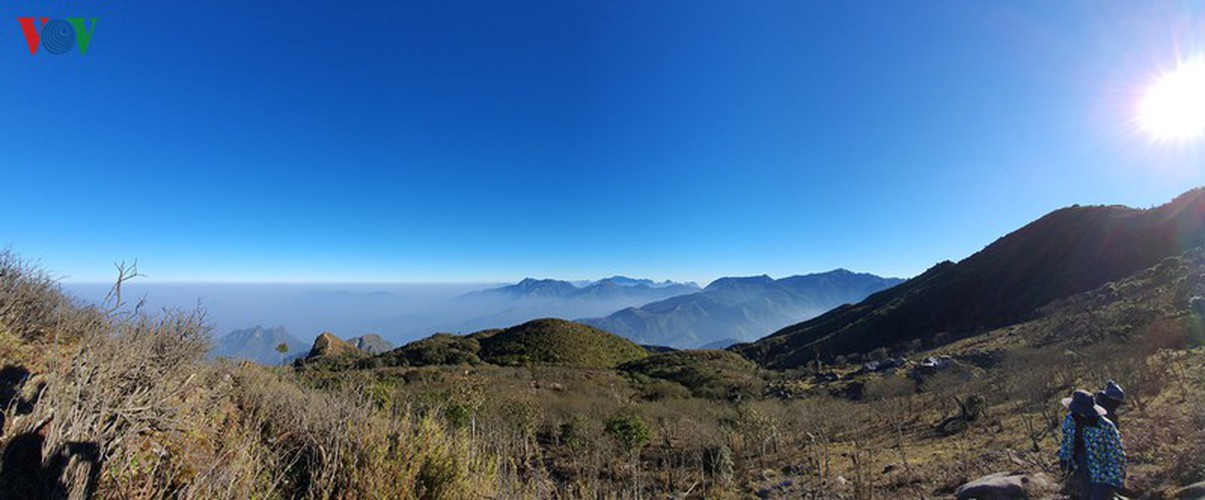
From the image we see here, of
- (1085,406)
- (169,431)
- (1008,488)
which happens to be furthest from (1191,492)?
(169,431)

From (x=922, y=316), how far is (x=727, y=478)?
70.4 meters

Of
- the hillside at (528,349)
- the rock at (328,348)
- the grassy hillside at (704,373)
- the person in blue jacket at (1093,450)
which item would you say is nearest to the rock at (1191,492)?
the person in blue jacket at (1093,450)

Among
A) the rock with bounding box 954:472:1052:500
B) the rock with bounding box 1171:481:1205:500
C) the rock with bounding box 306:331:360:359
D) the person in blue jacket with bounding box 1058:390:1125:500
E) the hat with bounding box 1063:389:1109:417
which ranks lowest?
the rock with bounding box 306:331:360:359

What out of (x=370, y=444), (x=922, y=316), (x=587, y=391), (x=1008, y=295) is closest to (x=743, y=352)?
(x=922, y=316)

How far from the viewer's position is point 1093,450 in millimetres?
5199

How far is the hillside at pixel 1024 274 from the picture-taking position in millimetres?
51375

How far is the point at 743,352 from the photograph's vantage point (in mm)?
78750

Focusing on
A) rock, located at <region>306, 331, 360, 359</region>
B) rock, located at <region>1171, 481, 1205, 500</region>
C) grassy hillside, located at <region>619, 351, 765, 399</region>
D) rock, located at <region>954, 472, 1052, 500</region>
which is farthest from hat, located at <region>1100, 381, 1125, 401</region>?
rock, located at <region>306, 331, 360, 359</region>

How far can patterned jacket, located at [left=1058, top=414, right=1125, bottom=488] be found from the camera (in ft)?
16.5

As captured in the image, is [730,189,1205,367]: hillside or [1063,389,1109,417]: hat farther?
[730,189,1205,367]: hillside

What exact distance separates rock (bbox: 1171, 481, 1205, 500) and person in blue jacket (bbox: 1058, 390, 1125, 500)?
1012 millimetres

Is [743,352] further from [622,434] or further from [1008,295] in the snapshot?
[622,434]

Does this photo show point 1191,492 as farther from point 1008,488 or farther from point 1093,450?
point 1008,488

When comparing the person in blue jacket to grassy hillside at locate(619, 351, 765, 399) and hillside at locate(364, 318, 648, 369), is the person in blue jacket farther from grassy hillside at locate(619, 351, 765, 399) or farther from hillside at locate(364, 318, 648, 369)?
hillside at locate(364, 318, 648, 369)
